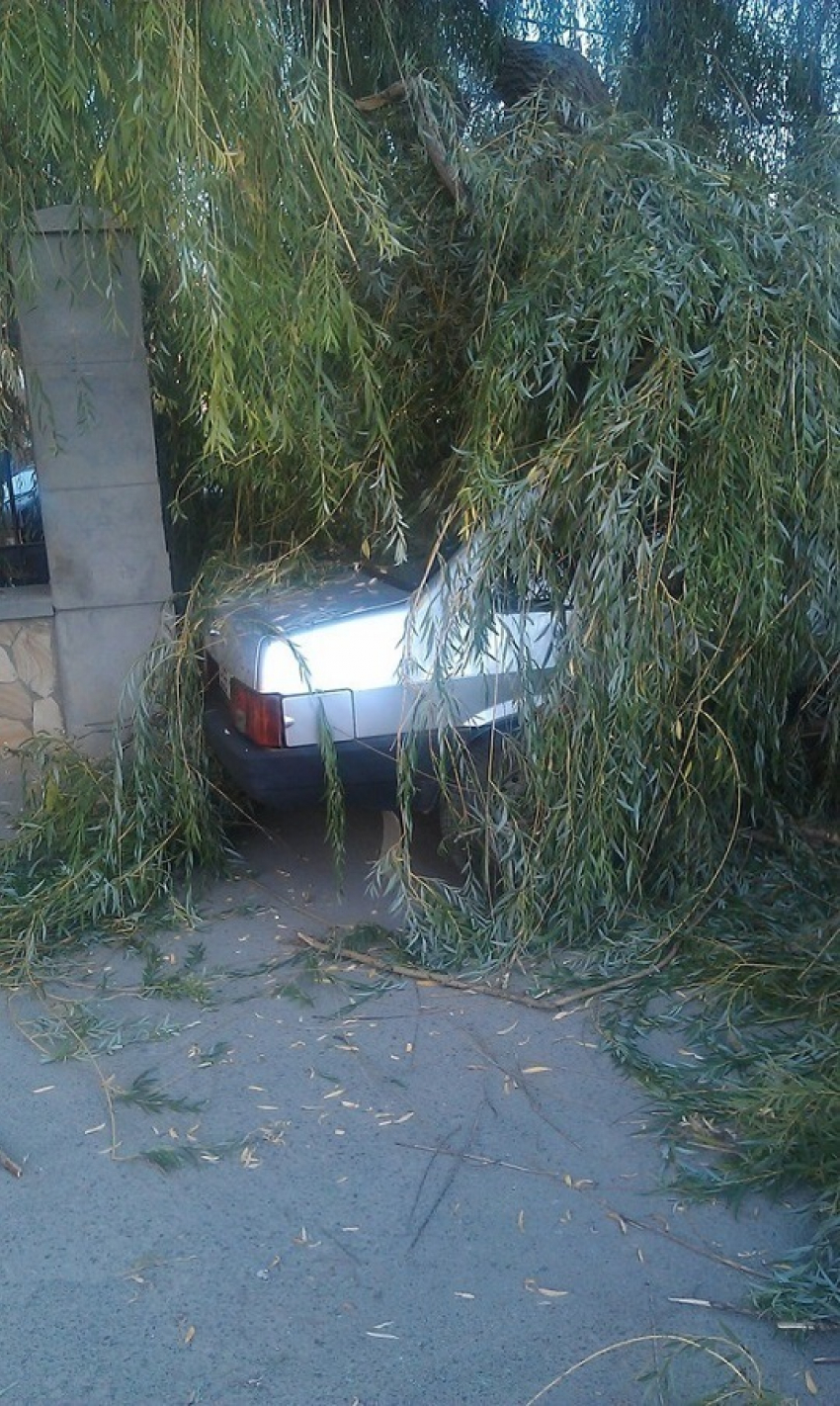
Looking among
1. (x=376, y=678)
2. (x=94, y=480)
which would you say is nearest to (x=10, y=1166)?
(x=376, y=678)

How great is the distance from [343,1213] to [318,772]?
1912mm

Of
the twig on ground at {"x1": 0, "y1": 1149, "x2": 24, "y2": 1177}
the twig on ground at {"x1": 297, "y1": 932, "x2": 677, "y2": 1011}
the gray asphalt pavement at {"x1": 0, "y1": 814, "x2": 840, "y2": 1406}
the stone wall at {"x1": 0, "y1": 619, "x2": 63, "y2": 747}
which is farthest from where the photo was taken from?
the stone wall at {"x1": 0, "y1": 619, "x2": 63, "y2": 747}

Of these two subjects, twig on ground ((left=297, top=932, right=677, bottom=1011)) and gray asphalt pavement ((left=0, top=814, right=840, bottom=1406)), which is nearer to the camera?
gray asphalt pavement ((left=0, top=814, right=840, bottom=1406))

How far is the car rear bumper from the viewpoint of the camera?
5.28m

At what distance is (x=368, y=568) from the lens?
5820mm

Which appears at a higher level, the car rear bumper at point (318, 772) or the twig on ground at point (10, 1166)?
the car rear bumper at point (318, 772)

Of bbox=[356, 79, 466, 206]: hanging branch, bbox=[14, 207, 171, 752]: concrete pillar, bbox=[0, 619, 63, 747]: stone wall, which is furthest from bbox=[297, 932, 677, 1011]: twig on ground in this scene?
bbox=[356, 79, 466, 206]: hanging branch

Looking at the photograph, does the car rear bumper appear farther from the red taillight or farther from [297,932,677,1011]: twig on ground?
[297,932,677,1011]: twig on ground

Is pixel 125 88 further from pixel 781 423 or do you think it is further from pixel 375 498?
pixel 781 423

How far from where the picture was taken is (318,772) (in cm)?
531

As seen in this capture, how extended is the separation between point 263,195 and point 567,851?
2602 millimetres

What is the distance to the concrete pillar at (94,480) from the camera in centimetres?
642

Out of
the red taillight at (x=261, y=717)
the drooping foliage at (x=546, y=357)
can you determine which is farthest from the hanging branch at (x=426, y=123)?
the red taillight at (x=261, y=717)

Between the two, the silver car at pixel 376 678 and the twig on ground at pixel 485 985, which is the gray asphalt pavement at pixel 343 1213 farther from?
the silver car at pixel 376 678
